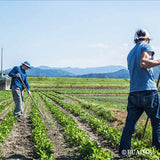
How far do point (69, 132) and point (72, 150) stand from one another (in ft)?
3.27

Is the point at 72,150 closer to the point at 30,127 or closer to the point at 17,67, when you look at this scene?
the point at 30,127

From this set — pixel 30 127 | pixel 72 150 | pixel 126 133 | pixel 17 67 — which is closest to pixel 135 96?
pixel 126 133

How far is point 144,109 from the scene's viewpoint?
4.25 metres

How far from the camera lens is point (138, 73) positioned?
4207 mm

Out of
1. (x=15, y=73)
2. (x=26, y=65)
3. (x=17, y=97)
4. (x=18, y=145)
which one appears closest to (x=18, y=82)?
(x=15, y=73)

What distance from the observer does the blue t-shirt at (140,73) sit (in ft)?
13.5

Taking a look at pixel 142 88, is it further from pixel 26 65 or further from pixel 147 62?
pixel 26 65

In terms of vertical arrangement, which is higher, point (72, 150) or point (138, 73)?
point (138, 73)

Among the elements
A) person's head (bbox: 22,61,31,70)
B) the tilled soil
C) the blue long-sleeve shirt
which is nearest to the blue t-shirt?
the tilled soil

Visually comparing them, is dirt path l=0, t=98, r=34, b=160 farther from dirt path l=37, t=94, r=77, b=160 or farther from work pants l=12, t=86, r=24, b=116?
work pants l=12, t=86, r=24, b=116

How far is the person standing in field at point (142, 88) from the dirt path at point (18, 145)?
2.06 meters

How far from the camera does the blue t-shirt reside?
4113 mm

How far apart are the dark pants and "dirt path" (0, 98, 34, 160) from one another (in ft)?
6.45

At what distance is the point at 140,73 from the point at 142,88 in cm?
28
